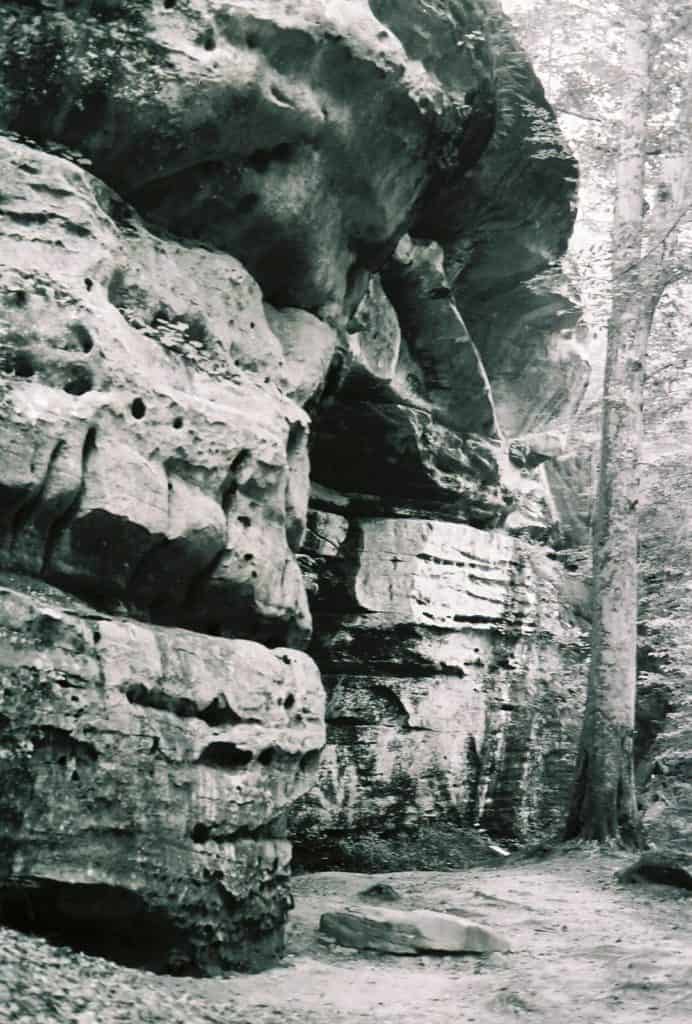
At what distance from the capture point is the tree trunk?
45.4ft

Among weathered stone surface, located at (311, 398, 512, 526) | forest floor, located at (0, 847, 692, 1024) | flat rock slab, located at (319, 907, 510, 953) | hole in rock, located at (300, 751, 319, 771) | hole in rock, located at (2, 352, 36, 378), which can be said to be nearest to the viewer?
forest floor, located at (0, 847, 692, 1024)

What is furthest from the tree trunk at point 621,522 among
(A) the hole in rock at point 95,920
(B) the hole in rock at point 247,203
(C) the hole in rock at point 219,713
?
(A) the hole in rock at point 95,920

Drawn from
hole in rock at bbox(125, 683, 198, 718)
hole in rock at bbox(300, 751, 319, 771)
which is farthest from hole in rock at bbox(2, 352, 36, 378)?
hole in rock at bbox(300, 751, 319, 771)

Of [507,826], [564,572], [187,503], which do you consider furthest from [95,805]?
[564,572]

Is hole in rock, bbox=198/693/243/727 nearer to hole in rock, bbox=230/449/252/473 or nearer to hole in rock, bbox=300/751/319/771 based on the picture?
hole in rock, bbox=300/751/319/771

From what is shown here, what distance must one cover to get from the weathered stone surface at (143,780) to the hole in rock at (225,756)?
1cm

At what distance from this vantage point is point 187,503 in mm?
8938

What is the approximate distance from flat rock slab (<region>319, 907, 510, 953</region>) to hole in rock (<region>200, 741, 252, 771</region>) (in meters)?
1.92

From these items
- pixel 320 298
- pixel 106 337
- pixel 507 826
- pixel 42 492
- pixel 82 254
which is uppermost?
pixel 320 298

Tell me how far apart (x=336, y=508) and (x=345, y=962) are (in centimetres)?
749

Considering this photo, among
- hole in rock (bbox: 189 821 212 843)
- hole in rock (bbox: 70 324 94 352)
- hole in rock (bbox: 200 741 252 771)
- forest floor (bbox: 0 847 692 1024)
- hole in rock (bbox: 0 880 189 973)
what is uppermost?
hole in rock (bbox: 70 324 94 352)

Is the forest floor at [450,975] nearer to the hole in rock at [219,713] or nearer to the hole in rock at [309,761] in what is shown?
the hole in rock at [309,761]

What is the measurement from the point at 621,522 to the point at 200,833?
8362mm

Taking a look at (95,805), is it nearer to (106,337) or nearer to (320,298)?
(106,337)
